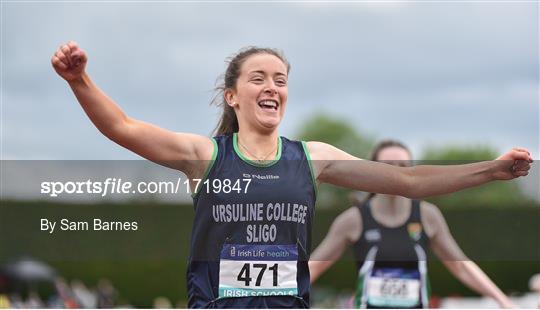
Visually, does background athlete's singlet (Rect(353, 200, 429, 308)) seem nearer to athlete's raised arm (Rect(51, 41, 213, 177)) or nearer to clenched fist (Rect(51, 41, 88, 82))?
athlete's raised arm (Rect(51, 41, 213, 177))


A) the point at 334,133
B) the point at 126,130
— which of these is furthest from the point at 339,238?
the point at 334,133

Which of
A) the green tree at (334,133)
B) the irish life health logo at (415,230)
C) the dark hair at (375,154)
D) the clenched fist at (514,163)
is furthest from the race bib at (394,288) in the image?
the green tree at (334,133)

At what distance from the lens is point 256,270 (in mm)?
5199

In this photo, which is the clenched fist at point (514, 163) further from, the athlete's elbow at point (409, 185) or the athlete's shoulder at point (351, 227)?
the athlete's shoulder at point (351, 227)

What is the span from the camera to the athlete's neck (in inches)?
210

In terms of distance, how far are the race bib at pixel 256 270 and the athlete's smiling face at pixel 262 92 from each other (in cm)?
66

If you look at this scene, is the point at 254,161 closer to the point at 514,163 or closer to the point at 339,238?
the point at 514,163

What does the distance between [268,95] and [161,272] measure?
17.8 metres

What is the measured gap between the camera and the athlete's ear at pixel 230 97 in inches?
222

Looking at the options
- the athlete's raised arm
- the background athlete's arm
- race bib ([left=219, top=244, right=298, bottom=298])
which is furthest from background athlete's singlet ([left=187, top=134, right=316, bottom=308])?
the background athlete's arm

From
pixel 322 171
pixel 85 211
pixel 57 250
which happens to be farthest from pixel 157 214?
pixel 322 171

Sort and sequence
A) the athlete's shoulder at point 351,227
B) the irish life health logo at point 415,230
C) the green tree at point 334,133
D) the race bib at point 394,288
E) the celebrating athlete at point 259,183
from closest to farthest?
the celebrating athlete at point 259,183
the race bib at point 394,288
the irish life health logo at point 415,230
the athlete's shoulder at point 351,227
the green tree at point 334,133

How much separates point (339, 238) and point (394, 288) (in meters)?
0.60

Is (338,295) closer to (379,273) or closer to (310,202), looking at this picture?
(379,273)
